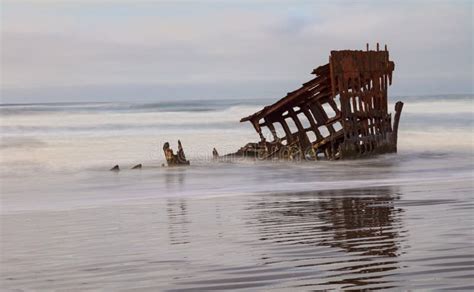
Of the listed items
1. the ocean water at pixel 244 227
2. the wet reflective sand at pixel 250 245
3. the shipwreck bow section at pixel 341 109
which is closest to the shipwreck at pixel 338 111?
the shipwreck bow section at pixel 341 109

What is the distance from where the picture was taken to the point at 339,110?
21.9 meters

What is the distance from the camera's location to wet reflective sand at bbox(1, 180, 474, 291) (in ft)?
23.2

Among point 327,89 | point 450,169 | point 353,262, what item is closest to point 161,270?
point 353,262

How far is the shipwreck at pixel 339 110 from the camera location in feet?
70.9

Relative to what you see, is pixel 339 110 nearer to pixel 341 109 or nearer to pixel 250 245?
pixel 341 109

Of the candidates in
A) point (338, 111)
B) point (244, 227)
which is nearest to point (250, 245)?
point (244, 227)

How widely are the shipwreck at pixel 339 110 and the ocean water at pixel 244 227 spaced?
0.84 metres

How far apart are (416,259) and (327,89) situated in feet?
48.0

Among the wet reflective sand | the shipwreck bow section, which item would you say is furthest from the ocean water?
the shipwreck bow section

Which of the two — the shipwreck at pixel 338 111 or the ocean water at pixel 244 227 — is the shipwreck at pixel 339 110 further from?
the ocean water at pixel 244 227

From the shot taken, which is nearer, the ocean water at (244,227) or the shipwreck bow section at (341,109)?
the ocean water at (244,227)

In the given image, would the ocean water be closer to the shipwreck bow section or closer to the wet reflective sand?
the wet reflective sand

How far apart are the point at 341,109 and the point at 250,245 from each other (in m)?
13.3

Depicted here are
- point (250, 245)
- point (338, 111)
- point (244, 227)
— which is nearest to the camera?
point (250, 245)
